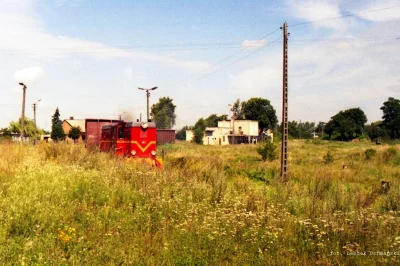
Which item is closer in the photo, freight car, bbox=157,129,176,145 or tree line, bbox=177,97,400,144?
freight car, bbox=157,129,176,145

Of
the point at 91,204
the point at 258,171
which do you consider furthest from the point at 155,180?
the point at 258,171

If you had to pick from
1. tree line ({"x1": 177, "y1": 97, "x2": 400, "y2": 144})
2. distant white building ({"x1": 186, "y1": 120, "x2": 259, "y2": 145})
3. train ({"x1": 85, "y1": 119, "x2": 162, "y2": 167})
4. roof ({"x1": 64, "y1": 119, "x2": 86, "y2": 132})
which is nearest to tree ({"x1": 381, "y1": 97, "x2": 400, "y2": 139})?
tree line ({"x1": 177, "y1": 97, "x2": 400, "y2": 144})

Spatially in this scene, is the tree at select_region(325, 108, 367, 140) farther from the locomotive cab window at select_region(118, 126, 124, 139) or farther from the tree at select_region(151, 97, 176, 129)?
the locomotive cab window at select_region(118, 126, 124, 139)

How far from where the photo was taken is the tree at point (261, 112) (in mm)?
88800

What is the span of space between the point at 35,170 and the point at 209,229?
5613 millimetres

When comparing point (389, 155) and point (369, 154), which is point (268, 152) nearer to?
point (369, 154)

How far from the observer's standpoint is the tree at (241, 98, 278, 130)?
88800 millimetres

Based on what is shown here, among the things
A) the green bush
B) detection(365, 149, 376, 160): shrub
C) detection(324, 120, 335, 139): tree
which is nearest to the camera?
the green bush

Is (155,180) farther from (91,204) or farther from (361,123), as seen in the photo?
(361,123)

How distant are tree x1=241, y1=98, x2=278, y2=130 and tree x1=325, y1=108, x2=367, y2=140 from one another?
1791 centimetres

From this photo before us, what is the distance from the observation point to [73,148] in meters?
13.5

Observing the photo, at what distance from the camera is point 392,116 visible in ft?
292

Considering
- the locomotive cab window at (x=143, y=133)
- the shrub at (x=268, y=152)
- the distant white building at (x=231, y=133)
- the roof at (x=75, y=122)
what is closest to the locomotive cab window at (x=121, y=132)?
the locomotive cab window at (x=143, y=133)

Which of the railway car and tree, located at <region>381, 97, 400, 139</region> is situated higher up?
tree, located at <region>381, 97, 400, 139</region>
